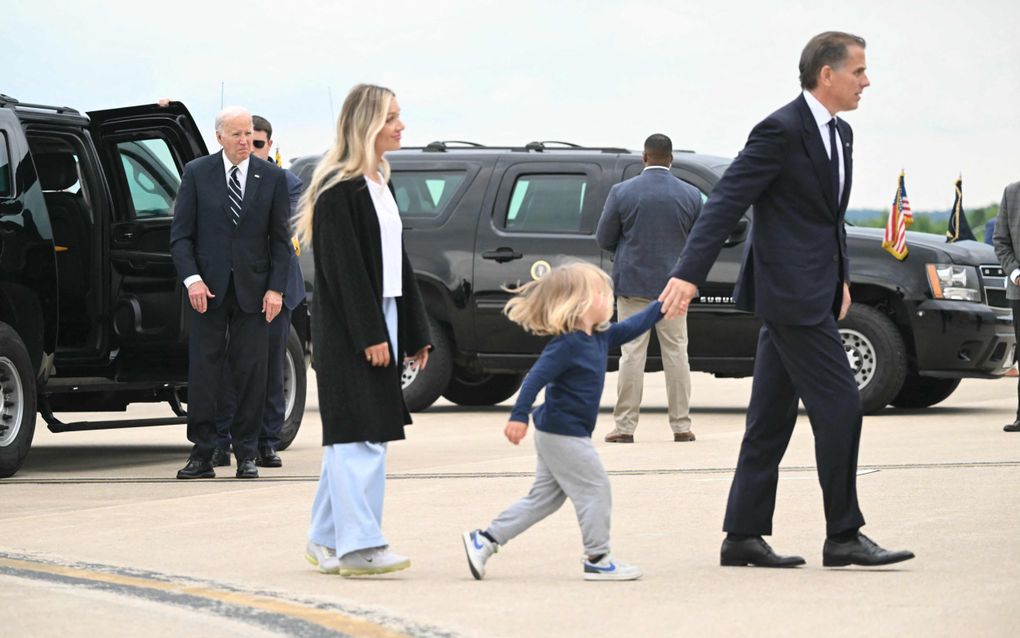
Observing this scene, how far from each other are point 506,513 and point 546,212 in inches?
350

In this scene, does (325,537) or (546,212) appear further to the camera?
(546,212)

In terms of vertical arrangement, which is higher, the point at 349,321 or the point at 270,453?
the point at 349,321

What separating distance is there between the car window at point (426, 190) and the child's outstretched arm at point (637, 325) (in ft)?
30.2

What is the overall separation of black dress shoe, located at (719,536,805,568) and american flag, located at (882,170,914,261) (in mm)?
7891

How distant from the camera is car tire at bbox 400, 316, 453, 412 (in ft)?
51.3

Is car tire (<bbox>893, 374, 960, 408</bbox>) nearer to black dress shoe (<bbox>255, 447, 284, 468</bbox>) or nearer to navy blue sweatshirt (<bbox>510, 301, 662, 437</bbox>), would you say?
black dress shoe (<bbox>255, 447, 284, 468</bbox>)

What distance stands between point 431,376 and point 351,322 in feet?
29.3

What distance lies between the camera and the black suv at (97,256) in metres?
10.6

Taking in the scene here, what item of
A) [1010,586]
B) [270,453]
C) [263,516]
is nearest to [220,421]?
[270,453]

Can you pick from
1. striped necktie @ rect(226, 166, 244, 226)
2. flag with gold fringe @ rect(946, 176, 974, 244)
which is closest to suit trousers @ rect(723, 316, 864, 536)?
striped necktie @ rect(226, 166, 244, 226)

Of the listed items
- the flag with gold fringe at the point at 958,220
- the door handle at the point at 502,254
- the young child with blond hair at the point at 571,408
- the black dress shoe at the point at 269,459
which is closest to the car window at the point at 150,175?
the black dress shoe at the point at 269,459

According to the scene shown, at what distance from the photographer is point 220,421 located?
10.7m

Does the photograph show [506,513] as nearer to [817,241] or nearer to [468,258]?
[817,241]

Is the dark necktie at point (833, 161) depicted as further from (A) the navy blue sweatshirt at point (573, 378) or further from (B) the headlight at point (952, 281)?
(B) the headlight at point (952, 281)
